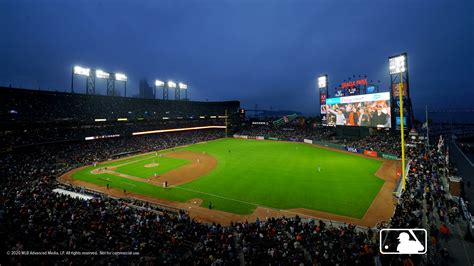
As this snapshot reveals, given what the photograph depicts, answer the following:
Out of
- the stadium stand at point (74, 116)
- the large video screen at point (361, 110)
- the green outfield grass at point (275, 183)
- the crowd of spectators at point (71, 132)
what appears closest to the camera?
the green outfield grass at point (275, 183)

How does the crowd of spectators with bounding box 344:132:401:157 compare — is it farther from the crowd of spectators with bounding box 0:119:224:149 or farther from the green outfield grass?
the crowd of spectators with bounding box 0:119:224:149

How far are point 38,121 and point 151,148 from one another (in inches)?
853

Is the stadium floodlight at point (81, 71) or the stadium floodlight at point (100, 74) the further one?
the stadium floodlight at point (100, 74)

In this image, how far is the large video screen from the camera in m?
40.7

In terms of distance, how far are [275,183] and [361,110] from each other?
29.2 meters

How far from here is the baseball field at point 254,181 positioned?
69.9ft

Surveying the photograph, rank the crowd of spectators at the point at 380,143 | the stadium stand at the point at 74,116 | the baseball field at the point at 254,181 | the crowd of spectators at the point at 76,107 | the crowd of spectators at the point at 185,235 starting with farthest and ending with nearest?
the crowd of spectators at the point at 76,107 → the crowd of spectators at the point at 380,143 → the stadium stand at the point at 74,116 → the baseball field at the point at 254,181 → the crowd of spectators at the point at 185,235

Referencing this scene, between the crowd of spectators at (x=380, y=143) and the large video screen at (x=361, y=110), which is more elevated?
the large video screen at (x=361, y=110)

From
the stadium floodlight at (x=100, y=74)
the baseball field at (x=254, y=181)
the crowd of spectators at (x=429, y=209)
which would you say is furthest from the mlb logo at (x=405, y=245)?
the stadium floodlight at (x=100, y=74)

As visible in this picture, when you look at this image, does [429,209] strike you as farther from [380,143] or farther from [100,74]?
[100,74]

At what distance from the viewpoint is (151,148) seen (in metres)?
54.4

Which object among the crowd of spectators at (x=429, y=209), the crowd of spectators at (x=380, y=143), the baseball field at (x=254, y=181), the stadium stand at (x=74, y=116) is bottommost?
the baseball field at (x=254, y=181)

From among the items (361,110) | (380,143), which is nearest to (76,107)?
(361,110)

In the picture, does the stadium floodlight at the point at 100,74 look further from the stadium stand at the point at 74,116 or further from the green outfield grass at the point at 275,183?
the green outfield grass at the point at 275,183
